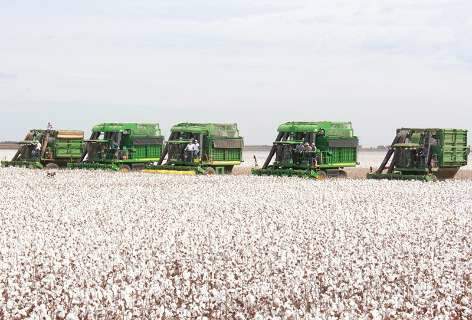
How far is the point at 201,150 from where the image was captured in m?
34.9

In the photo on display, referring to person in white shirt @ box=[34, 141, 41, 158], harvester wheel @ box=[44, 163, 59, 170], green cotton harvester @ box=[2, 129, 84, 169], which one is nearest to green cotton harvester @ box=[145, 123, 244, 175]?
green cotton harvester @ box=[2, 129, 84, 169]

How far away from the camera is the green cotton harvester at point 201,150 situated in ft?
113

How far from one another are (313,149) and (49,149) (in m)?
14.9

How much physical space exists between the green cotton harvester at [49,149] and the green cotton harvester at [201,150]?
5.86 meters

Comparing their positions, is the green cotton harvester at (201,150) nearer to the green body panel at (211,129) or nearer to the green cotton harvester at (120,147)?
the green body panel at (211,129)

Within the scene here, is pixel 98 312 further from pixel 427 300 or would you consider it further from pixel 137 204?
pixel 137 204

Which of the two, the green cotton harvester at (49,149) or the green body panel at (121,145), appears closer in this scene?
the green body panel at (121,145)

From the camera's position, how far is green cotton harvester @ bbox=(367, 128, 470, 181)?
3056 centimetres

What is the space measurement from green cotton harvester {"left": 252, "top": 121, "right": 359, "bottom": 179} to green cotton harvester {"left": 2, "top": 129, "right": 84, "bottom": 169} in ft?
37.1

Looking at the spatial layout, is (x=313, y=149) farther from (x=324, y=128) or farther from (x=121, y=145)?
(x=121, y=145)

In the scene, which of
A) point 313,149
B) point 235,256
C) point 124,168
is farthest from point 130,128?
point 235,256

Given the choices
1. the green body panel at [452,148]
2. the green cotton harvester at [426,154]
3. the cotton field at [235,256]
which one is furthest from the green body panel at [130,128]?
the green body panel at [452,148]

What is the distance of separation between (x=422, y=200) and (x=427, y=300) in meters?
13.0

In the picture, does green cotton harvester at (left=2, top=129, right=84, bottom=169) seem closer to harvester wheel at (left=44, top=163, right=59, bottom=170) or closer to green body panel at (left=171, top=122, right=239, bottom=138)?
harvester wheel at (left=44, top=163, right=59, bottom=170)
